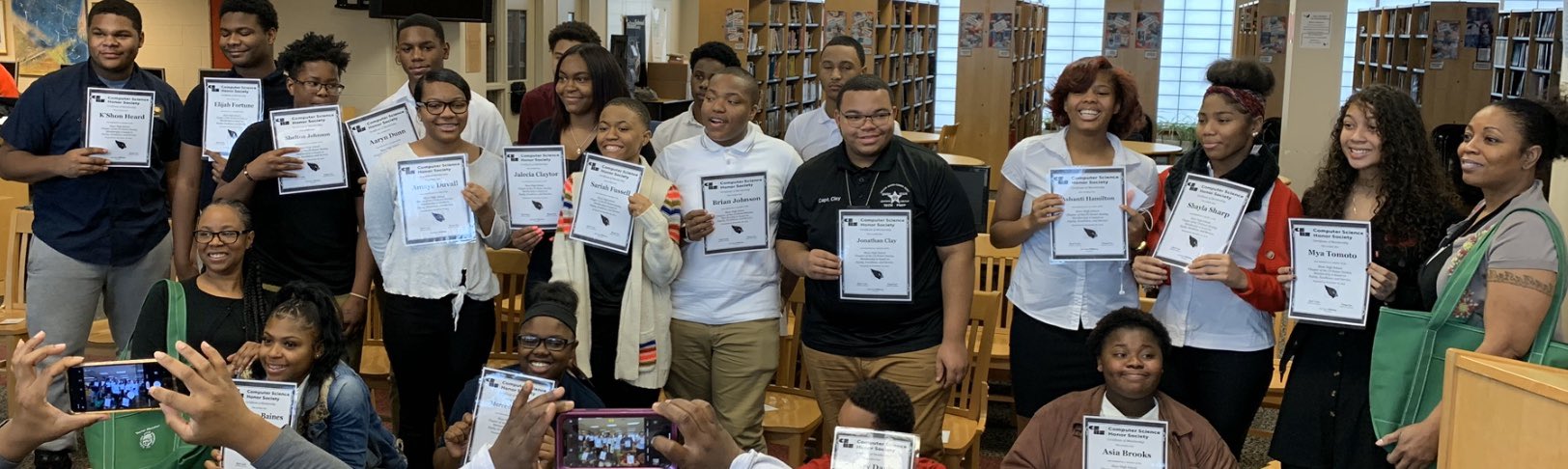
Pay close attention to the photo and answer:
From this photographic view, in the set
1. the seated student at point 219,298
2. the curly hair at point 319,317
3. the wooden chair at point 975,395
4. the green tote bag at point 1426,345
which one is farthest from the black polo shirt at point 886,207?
the seated student at point 219,298

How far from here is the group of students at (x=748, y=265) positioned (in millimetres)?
2881

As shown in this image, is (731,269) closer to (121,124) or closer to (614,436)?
(614,436)

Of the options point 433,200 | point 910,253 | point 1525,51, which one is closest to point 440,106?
point 433,200

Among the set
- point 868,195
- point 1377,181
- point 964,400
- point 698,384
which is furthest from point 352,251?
point 1377,181

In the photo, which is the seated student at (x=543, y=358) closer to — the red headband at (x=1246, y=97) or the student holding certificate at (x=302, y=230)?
the student holding certificate at (x=302, y=230)

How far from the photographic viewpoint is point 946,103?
61.1ft

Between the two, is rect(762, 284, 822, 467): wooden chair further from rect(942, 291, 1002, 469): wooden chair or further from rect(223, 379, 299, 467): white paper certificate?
rect(223, 379, 299, 467): white paper certificate

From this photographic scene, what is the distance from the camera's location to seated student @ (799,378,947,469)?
2.90 metres

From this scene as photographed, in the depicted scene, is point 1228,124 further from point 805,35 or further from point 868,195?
point 805,35

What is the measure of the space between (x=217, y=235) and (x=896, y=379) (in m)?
1.72

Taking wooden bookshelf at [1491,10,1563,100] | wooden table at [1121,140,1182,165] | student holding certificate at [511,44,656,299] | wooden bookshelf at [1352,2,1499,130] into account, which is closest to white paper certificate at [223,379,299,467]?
student holding certificate at [511,44,656,299]

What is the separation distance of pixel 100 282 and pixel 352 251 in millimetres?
803

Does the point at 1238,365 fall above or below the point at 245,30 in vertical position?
below

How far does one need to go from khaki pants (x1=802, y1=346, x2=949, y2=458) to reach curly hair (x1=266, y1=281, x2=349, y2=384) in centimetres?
117
